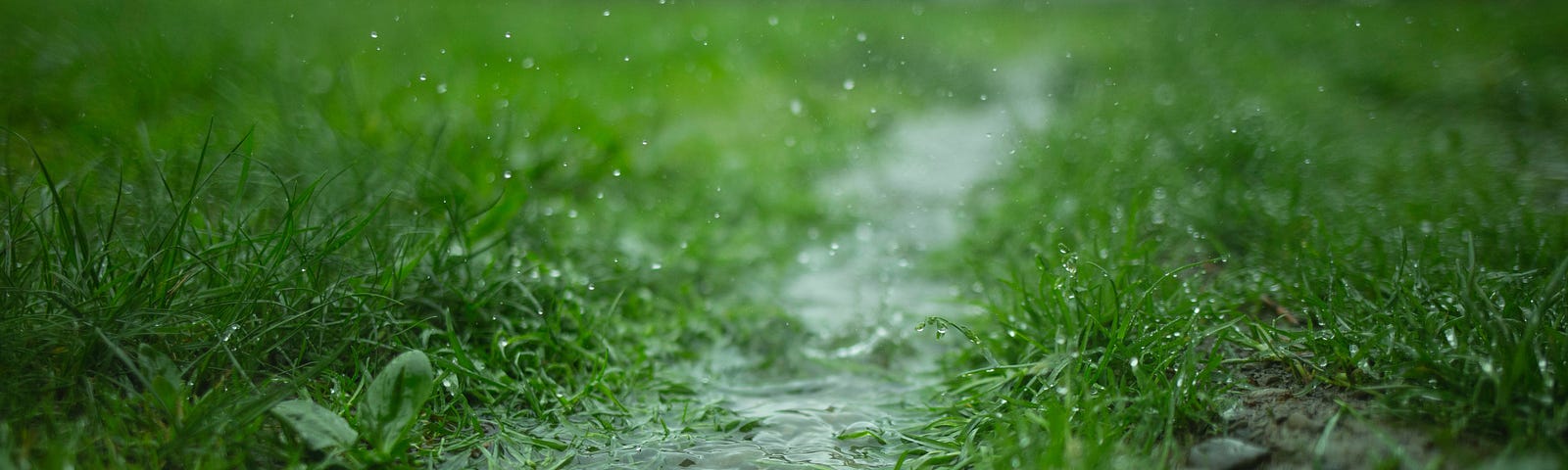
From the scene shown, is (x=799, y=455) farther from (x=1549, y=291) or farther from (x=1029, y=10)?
(x=1029, y=10)

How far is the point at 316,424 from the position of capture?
66.0 inches

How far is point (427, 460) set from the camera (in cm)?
184

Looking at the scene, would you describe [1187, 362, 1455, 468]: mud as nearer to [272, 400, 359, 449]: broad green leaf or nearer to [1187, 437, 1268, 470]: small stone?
[1187, 437, 1268, 470]: small stone

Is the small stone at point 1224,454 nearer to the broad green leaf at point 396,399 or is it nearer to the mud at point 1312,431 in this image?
the mud at point 1312,431

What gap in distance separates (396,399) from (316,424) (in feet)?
0.50

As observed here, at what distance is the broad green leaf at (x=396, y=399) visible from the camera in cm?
174

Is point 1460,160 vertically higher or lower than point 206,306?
higher

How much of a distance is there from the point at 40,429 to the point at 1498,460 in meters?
2.50

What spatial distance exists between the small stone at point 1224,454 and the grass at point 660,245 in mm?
42

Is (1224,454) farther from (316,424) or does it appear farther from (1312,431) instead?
(316,424)

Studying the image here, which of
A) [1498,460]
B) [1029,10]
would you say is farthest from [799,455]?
[1029,10]

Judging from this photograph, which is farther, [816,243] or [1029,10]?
[1029,10]

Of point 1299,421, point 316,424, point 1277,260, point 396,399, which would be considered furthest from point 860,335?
point 316,424

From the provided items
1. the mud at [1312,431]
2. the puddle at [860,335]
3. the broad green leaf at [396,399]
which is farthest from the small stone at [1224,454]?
the broad green leaf at [396,399]
